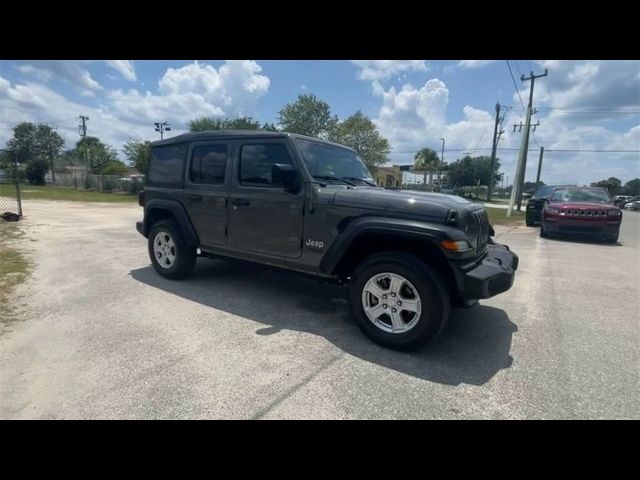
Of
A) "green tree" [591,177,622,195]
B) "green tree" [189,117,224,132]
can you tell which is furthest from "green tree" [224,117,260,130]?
"green tree" [591,177,622,195]

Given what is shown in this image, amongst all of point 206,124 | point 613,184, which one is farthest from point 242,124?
point 613,184

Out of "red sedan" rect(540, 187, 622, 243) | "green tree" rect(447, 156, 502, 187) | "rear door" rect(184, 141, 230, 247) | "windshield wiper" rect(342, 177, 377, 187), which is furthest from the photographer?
"green tree" rect(447, 156, 502, 187)

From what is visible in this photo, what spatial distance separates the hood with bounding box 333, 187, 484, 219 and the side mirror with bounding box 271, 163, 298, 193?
52 centimetres

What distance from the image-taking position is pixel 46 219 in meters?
12.1

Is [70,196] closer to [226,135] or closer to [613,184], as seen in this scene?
[226,135]

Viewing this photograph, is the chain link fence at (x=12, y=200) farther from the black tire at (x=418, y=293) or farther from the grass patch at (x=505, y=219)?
the grass patch at (x=505, y=219)

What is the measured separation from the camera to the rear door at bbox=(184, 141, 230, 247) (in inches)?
178

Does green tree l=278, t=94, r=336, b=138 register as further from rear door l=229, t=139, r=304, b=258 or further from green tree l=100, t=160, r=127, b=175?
rear door l=229, t=139, r=304, b=258

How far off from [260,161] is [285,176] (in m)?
0.67
